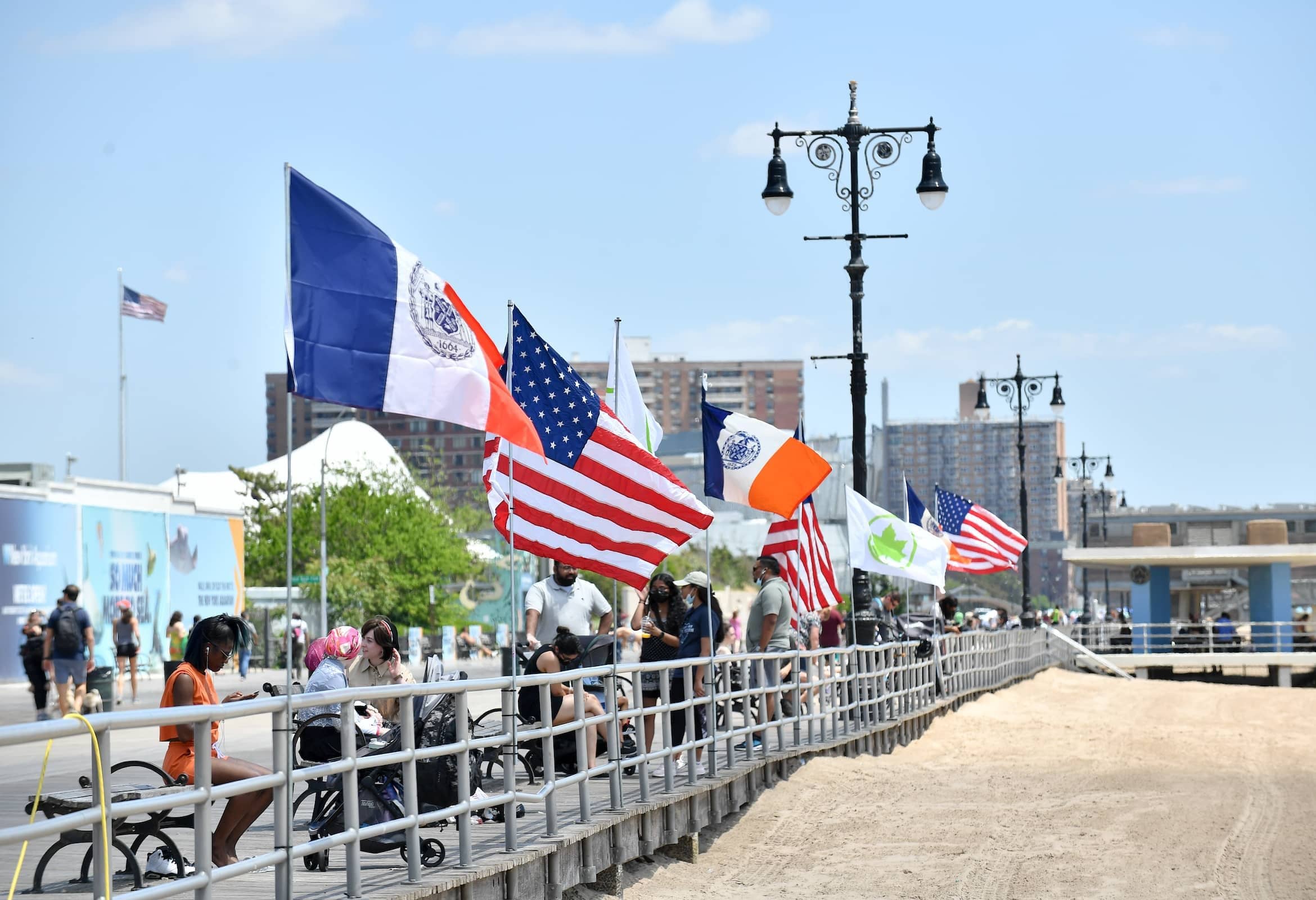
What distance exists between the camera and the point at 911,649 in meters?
23.8

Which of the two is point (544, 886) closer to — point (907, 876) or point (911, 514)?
point (907, 876)

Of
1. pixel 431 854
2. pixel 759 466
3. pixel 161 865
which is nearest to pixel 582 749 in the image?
pixel 431 854

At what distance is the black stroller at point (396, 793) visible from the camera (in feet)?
27.8

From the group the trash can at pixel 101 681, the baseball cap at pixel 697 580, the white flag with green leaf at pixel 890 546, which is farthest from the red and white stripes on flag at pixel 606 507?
the trash can at pixel 101 681

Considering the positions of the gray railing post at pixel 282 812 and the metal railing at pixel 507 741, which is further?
the gray railing post at pixel 282 812

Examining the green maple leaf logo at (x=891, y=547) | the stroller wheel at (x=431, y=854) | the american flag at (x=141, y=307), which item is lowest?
the stroller wheel at (x=431, y=854)

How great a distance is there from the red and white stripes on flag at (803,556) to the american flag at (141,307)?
41223 millimetres

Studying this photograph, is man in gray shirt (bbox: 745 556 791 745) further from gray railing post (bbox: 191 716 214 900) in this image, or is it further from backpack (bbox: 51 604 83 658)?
gray railing post (bbox: 191 716 214 900)

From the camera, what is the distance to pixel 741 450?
1460 cm

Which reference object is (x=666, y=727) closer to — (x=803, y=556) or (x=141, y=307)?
(x=803, y=556)

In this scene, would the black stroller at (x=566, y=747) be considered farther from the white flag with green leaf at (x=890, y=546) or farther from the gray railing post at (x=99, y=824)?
the white flag with green leaf at (x=890, y=546)

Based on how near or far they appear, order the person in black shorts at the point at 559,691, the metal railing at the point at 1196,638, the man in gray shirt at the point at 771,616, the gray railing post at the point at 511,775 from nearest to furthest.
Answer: the gray railing post at the point at 511,775 < the person in black shorts at the point at 559,691 < the man in gray shirt at the point at 771,616 < the metal railing at the point at 1196,638

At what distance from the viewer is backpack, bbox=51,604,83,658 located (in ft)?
71.3

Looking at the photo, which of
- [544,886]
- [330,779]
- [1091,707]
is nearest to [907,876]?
[544,886]
